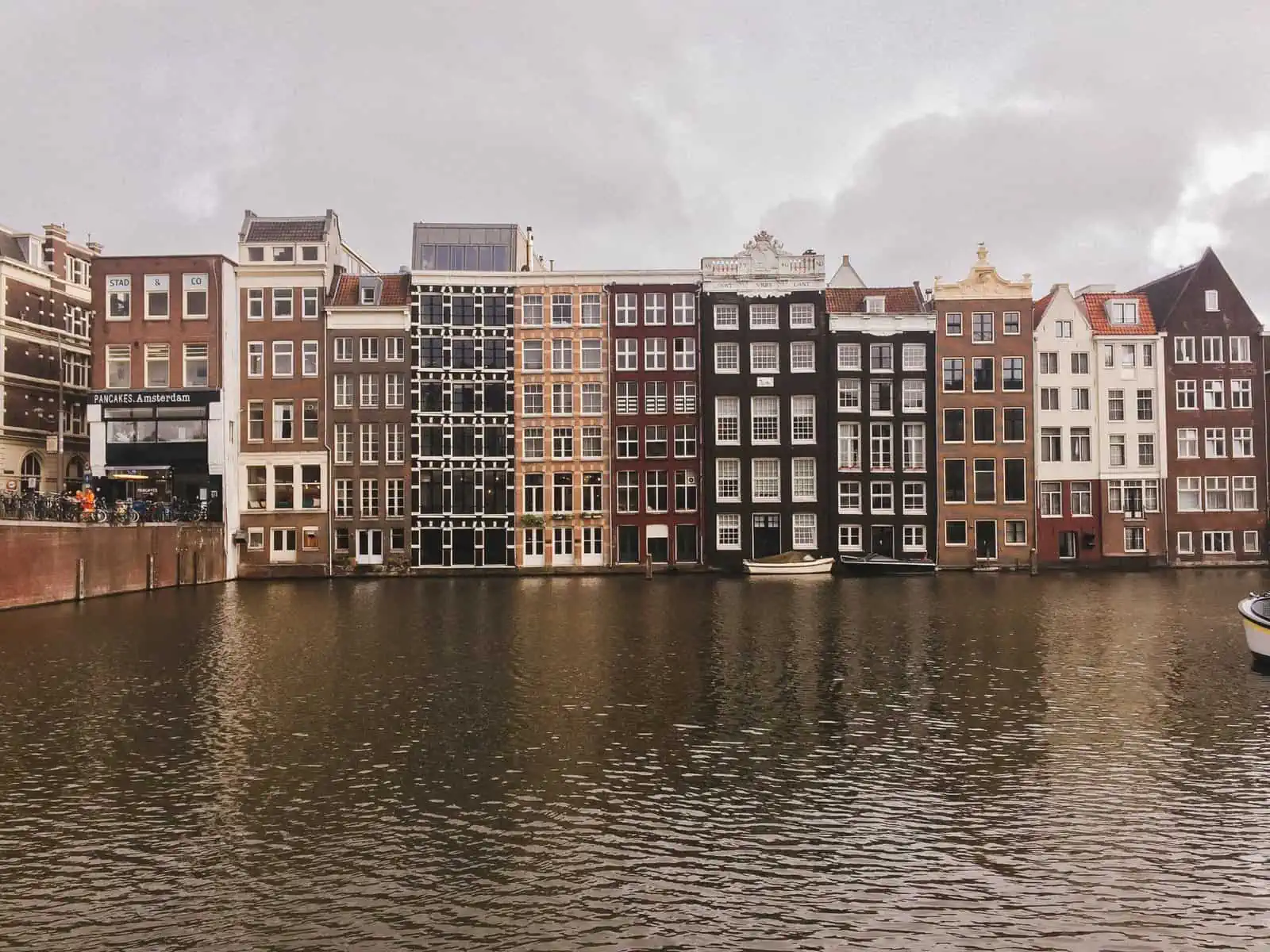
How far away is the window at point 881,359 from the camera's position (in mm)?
96750

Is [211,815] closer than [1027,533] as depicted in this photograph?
Yes

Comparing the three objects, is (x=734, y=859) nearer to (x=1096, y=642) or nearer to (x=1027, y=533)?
(x=1096, y=642)

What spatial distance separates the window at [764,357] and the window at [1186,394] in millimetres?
36021

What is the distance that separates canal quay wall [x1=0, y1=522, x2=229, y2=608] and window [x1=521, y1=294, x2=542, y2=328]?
3052 centimetres

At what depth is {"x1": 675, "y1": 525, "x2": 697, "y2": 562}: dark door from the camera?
96.2m

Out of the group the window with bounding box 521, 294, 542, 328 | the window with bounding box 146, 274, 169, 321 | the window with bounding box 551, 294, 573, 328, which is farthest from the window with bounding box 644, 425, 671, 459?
the window with bounding box 146, 274, 169, 321

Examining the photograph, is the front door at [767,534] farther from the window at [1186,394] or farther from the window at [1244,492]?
the window at [1244,492]

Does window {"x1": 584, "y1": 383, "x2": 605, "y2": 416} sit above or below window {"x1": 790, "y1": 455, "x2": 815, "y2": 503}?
above

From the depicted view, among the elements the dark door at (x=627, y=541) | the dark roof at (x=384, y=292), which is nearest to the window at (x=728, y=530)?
the dark door at (x=627, y=541)

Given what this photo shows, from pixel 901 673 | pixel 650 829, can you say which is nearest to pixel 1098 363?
pixel 901 673

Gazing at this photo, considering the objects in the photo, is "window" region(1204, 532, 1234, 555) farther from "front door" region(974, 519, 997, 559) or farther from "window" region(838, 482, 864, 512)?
"window" region(838, 482, 864, 512)

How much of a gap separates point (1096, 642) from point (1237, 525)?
65.1 m

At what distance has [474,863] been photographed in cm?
1802

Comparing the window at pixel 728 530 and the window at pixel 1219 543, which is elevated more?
the window at pixel 728 530
